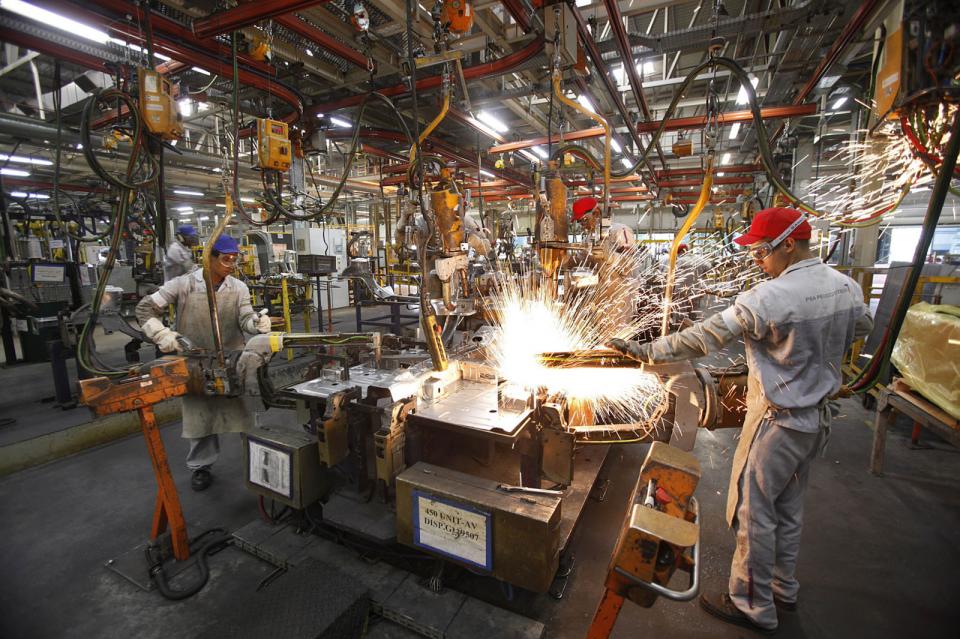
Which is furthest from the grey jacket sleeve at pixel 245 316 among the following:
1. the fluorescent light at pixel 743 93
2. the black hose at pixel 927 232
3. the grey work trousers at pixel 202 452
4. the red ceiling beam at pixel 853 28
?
the fluorescent light at pixel 743 93

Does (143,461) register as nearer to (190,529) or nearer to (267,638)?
(190,529)

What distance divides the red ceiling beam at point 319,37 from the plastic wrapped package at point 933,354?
5767 millimetres

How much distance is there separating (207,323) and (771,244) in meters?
4.29

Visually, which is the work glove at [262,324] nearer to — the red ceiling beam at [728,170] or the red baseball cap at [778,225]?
the red baseball cap at [778,225]

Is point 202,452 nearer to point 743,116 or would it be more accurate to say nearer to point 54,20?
point 54,20

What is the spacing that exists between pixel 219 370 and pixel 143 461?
2215 millimetres

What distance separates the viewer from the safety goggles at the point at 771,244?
214 centimetres

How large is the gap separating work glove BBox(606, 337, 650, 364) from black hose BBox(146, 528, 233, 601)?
9.44 feet

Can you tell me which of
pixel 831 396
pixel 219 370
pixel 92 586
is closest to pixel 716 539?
pixel 831 396

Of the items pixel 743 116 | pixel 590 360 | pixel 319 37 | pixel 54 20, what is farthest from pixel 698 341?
pixel 54 20

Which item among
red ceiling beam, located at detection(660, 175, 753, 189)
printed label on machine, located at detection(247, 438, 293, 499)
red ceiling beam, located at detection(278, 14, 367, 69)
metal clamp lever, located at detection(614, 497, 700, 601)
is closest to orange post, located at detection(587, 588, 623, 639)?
metal clamp lever, located at detection(614, 497, 700, 601)

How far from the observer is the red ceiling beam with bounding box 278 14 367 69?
3.30 meters

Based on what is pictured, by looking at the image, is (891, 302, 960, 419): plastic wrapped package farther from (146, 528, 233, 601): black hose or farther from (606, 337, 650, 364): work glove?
(146, 528, 233, 601): black hose

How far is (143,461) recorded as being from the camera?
158 inches
